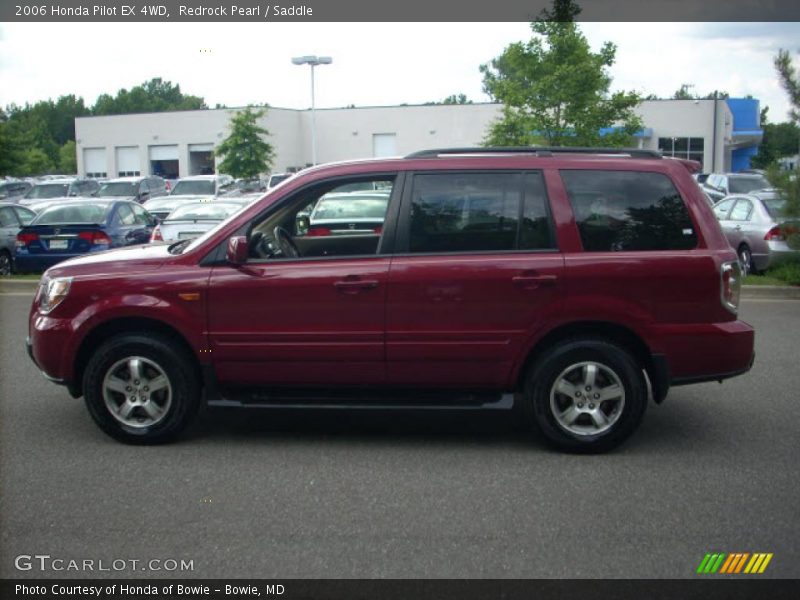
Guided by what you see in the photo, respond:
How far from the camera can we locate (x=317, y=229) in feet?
Result: 24.3

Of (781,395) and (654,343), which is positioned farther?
(781,395)

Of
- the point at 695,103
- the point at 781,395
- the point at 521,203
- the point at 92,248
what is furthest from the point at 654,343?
the point at 695,103

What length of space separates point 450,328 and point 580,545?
1.87m

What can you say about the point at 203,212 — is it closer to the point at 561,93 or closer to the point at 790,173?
the point at 561,93

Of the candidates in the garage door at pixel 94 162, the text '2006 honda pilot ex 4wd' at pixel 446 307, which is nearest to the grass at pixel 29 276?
the text '2006 honda pilot ex 4wd' at pixel 446 307

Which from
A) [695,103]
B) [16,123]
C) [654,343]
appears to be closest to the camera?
[654,343]

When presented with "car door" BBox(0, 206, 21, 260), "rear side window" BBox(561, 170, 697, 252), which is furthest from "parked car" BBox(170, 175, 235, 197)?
"rear side window" BBox(561, 170, 697, 252)

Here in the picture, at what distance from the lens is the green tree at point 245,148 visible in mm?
40438

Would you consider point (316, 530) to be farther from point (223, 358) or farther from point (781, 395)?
point (781, 395)

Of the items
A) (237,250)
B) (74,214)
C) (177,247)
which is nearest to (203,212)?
(74,214)

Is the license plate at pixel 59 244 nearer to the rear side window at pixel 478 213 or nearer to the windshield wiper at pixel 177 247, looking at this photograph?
the windshield wiper at pixel 177 247

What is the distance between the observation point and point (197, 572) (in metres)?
4.27

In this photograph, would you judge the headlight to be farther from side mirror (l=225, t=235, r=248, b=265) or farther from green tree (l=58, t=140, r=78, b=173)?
green tree (l=58, t=140, r=78, b=173)

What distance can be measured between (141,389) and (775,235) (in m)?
11.9
